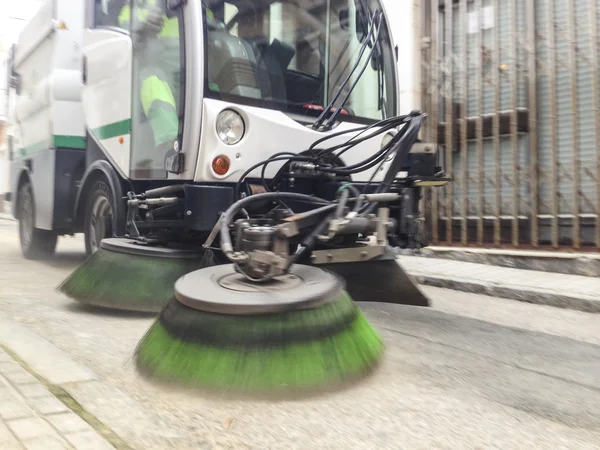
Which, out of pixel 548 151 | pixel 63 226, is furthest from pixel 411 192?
pixel 63 226

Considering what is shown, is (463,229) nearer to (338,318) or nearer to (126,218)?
(126,218)

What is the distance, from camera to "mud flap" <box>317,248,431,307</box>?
4461 mm

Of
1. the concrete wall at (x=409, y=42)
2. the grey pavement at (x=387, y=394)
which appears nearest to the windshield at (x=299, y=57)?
the grey pavement at (x=387, y=394)

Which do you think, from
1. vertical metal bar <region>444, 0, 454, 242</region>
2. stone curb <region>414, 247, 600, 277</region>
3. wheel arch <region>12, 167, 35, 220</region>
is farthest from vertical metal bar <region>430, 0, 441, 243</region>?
wheel arch <region>12, 167, 35, 220</region>

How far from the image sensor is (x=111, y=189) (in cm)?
495

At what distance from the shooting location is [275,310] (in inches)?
99.3

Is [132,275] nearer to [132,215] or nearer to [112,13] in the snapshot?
[132,215]

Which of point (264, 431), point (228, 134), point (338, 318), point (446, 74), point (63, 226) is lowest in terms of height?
point (264, 431)

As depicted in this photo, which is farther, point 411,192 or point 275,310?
point 411,192

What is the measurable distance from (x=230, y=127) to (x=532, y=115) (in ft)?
15.6

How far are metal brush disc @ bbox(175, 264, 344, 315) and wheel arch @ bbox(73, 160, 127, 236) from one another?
1934 millimetres

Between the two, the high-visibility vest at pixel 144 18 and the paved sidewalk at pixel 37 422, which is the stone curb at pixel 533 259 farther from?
the paved sidewalk at pixel 37 422

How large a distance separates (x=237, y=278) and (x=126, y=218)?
208cm

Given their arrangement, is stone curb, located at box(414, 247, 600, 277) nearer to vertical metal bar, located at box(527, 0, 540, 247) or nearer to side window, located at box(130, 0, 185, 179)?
vertical metal bar, located at box(527, 0, 540, 247)
